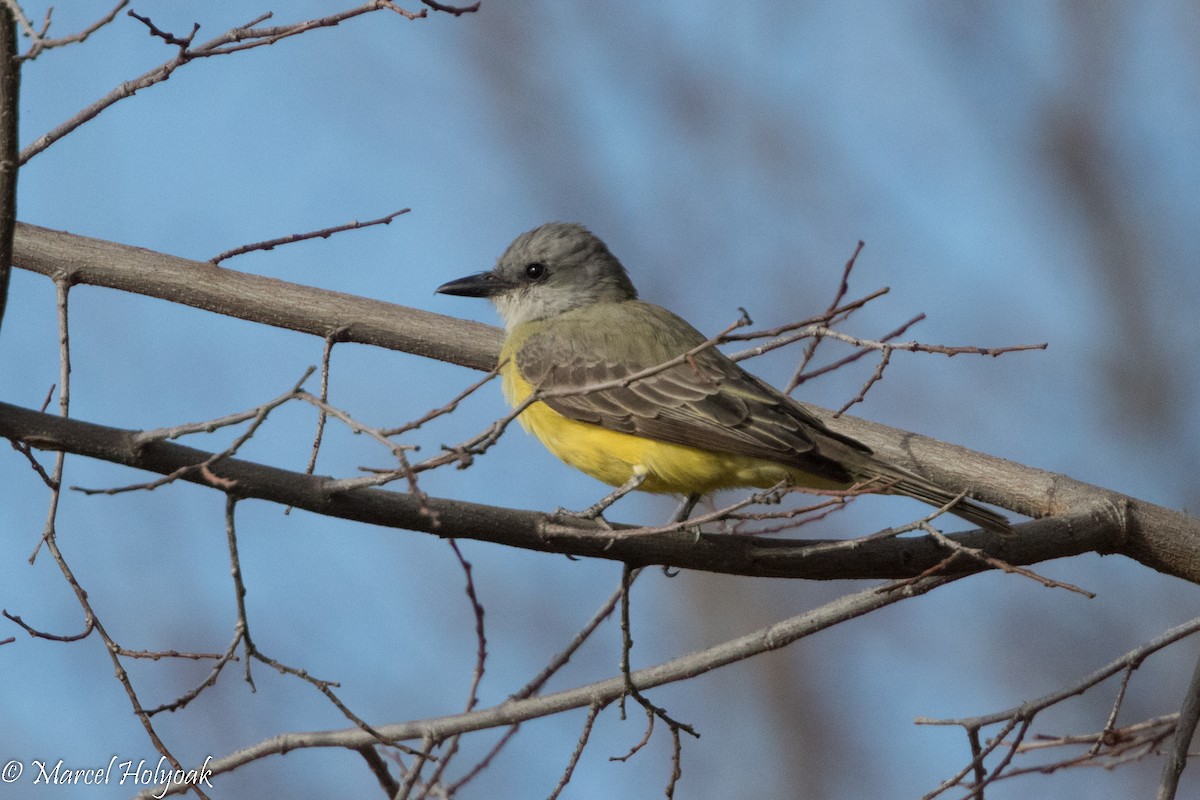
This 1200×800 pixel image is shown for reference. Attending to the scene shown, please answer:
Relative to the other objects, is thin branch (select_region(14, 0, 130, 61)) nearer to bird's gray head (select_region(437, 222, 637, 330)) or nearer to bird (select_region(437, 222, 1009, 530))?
bird (select_region(437, 222, 1009, 530))

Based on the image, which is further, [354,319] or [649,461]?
[354,319]

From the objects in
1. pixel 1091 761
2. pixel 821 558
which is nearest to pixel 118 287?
pixel 821 558

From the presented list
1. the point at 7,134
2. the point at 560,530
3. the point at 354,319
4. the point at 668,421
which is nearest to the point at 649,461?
the point at 668,421

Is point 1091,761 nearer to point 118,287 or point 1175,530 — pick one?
point 1175,530

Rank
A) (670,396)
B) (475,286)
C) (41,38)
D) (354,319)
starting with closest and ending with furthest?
(41,38), (670,396), (354,319), (475,286)

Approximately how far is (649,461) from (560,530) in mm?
1776

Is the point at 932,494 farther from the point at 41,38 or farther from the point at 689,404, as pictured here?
the point at 41,38

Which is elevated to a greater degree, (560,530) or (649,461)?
(649,461)

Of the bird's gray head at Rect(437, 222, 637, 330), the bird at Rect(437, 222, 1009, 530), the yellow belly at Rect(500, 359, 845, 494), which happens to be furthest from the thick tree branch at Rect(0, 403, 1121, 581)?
the bird's gray head at Rect(437, 222, 637, 330)

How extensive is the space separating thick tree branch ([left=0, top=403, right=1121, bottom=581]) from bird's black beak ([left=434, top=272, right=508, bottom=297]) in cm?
284

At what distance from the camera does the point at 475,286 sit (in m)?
7.57

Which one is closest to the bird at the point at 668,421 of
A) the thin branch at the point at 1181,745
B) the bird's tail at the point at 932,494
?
the bird's tail at the point at 932,494

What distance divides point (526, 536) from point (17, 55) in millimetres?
1989

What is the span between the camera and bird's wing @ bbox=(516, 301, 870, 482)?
5.56 metres
